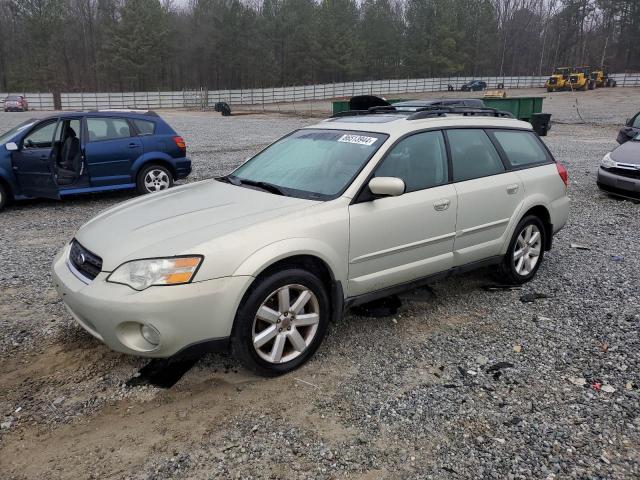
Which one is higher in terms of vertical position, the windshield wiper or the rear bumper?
the windshield wiper

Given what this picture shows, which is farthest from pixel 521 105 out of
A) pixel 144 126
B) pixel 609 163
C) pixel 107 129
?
pixel 107 129

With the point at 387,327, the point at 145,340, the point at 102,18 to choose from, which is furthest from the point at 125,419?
the point at 102,18

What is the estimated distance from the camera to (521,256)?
4996 millimetres

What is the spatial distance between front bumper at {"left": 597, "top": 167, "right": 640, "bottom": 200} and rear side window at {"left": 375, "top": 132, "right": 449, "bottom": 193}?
6.49 metres

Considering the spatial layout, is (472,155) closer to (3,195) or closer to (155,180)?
(155,180)

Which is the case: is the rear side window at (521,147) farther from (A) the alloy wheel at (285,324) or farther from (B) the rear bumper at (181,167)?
(B) the rear bumper at (181,167)

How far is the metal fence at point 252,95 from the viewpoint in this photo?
149 ft

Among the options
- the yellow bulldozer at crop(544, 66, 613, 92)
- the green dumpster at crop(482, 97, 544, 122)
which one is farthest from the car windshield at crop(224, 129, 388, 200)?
the yellow bulldozer at crop(544, 66, 613, 92)

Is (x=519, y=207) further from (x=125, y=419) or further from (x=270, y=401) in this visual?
(x=125, y=419)

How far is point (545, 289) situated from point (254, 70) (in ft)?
212

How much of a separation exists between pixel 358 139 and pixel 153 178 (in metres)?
6.07

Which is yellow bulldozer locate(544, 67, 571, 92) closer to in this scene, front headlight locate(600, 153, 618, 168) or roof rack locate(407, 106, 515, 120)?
front headlight locate(600, 153, 618, 168)

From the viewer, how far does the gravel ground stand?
2.62 metres

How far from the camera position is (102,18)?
6550 cm
